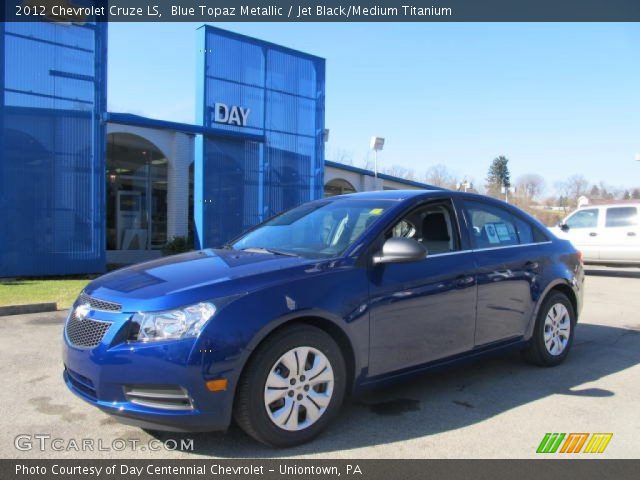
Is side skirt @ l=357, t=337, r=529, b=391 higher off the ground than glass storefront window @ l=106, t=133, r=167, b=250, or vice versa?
glass storefront window @ l=106, t=133, r=167, b=250

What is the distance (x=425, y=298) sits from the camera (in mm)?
4105

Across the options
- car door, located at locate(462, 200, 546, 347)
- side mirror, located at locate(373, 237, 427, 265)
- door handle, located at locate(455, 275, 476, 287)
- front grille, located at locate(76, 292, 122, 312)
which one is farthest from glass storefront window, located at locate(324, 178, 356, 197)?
front grille, located at locate(76, 292, 122, 312)

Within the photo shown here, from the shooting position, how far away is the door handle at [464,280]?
437 cm

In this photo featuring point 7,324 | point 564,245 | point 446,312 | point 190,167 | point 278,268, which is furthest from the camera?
point 190,167

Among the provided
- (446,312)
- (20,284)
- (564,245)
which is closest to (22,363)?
(446,312)

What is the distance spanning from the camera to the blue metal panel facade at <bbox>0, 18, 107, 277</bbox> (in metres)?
11.6

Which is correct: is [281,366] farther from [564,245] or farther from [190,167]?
[190,167]

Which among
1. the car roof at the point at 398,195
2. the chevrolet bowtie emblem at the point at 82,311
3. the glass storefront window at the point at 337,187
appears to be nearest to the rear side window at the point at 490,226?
the car roof at the point at 398,195

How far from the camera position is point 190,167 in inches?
742

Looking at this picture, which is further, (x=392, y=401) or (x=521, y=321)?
(x=521, y=321)

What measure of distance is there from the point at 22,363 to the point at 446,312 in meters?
4.00

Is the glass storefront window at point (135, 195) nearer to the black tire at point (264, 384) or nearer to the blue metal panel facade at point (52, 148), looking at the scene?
the blue metal panel facade at point (52, 148)

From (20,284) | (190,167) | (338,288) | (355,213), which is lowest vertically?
(20,284)
